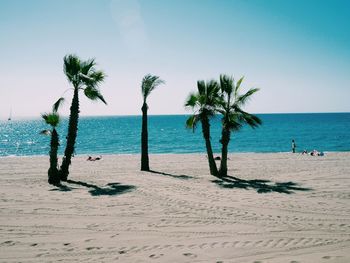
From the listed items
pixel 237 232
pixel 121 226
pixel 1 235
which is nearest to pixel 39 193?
pixel 1 235

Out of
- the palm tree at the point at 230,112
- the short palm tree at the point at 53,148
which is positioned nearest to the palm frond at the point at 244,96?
the palm tree at the point at 230,112

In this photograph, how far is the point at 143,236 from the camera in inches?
263

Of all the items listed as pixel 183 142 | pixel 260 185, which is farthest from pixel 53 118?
pixel 183 142

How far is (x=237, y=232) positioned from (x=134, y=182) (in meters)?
7.92

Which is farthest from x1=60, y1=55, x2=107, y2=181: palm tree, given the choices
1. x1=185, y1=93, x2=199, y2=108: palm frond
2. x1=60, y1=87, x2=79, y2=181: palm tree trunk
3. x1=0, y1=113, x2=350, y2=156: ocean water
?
x1=0, y1=113, x2=350, y2=156: ocean water

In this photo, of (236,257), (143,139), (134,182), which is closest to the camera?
(236,257)

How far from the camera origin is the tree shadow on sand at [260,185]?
1206cm

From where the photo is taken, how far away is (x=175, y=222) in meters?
7.73

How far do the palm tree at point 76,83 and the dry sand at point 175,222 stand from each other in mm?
1828

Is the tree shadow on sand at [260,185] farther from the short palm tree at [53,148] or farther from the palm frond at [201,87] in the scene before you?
the short palm tree at [53,148]

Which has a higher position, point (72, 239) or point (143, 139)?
point (143, 139)

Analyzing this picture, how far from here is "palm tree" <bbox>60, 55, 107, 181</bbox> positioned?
14.4 meters

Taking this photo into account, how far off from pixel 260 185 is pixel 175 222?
266 inches

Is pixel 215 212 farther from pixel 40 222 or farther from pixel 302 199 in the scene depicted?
pixel 40 222
